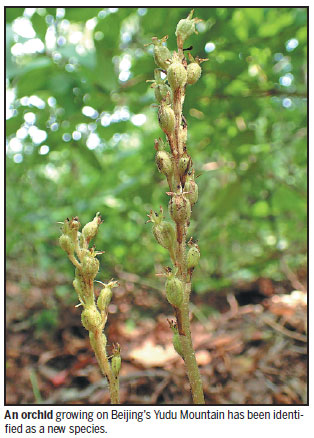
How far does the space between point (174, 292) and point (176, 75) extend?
0.28m

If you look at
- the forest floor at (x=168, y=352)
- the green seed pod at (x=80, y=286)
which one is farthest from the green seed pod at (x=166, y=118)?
the forest floor at (x=168, y=352)

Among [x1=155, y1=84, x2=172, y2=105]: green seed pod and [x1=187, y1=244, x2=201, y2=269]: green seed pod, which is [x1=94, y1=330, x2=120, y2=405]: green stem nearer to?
[x1=187, y1=244, x2=201, y2=269]: green seed pod

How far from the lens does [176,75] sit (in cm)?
50

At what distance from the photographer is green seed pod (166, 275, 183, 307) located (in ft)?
1.54

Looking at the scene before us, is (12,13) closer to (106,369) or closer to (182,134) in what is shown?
(182,134)

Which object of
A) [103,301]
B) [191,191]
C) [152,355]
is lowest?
[152,355]

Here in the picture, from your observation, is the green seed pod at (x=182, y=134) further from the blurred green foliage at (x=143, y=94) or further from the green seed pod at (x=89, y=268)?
the blurred green foliage at (x=143, y=94)

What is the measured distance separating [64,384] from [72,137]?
3.19 feet

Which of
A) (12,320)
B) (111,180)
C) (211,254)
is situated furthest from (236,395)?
(12,320)

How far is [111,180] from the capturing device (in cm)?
199

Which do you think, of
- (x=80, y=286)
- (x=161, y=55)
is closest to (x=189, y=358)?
(x=80, y=286)

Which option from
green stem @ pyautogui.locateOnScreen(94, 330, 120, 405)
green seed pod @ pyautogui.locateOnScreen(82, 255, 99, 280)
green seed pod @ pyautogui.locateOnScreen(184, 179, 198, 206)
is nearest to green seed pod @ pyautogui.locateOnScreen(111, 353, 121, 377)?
green stem @ pyautogui.locateOnScreen(94, 330, 120, 405)
